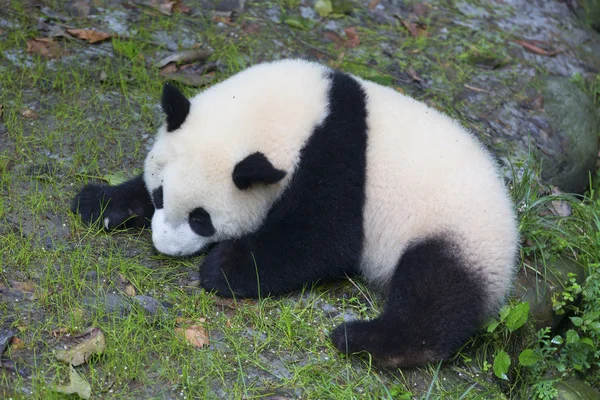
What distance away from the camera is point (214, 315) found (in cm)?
411

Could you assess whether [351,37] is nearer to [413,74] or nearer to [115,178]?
[413,74]

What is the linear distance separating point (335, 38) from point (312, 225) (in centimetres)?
309

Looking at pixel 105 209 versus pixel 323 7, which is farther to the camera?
pixel 323 7

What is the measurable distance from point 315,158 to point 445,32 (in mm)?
3515

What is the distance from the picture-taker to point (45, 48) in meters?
5.83

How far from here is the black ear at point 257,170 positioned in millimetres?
3844

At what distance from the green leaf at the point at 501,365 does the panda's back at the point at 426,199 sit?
347mm

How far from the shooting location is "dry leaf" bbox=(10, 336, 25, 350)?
355 centimetres

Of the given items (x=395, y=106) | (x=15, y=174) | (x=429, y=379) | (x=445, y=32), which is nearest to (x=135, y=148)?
(x=15, y=174)

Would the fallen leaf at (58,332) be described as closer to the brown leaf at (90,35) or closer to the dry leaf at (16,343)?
the dry leaf at (16,343)

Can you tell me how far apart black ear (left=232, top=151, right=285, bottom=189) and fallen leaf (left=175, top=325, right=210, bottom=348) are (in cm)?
84

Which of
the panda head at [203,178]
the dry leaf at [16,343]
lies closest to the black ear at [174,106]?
the panda head at [203,178]

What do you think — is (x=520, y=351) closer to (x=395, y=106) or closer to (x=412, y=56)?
(x=395, y=106)

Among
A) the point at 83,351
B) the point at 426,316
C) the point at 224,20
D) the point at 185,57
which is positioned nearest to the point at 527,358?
the point at 426,316
